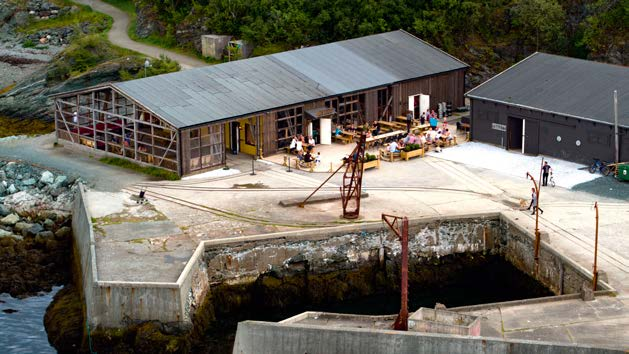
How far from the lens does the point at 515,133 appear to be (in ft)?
244

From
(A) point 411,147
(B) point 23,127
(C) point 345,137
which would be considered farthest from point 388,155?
(B) point 23,127

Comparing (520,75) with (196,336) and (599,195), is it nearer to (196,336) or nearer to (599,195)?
(599,195)

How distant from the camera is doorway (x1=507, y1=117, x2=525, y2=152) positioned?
73938mm

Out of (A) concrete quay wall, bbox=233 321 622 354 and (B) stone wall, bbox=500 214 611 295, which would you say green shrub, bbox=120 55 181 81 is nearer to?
(B) stone wall, bbox=500 214 611 295

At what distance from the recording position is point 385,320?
5241 cm

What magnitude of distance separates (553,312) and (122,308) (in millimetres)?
18146

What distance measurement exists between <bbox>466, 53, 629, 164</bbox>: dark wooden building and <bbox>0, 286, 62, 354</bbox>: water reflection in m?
27.9

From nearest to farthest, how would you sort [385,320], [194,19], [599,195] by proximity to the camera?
[385,320]
[599,195]
[194,19]

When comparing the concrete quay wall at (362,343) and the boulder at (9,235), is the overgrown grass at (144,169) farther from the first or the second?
the concrete quay wall at (362,343)

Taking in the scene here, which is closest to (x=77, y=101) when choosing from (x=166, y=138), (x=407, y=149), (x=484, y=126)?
(x=166, y=138)

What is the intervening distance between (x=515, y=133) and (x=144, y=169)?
21590 millimetres

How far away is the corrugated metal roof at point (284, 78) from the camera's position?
7012 centimetres

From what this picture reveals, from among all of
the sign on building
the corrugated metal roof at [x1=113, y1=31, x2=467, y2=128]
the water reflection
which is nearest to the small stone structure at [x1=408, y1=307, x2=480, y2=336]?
the water reflection

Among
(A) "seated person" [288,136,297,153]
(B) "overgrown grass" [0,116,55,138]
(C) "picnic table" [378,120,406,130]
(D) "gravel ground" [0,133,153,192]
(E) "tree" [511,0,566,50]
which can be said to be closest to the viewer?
(D) "gravel ground" [0,133,153,192]
